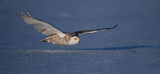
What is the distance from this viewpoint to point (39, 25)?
1145cm

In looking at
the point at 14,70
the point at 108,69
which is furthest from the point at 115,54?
the point at 14,70

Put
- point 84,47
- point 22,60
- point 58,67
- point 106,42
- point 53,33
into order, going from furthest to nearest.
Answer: point 106,42
point 84,47
point 53,33
point 22,60
point 58,67

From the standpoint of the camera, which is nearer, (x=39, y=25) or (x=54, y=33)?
(x=39, y=25)

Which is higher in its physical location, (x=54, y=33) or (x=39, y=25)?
(x=39, y=25)

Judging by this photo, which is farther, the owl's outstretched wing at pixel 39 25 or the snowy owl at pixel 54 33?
the snowy owl at pixel 54 33

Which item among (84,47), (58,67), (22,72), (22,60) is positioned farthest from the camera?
(84,47)

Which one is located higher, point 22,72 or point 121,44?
point 121,44

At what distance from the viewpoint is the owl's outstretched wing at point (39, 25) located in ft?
36.1

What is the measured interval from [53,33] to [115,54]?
6.02 feet

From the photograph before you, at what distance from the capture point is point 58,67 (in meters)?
10.2

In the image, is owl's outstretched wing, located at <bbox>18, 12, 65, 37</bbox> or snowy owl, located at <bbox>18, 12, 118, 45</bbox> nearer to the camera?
owl's outstretched wing, located at <bbox>18, 12, 65, 37</bbox>

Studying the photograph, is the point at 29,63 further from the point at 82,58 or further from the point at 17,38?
the point at 17,38

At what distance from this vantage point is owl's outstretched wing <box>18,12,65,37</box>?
1102 centimetres

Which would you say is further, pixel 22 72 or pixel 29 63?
pixel 29 63
